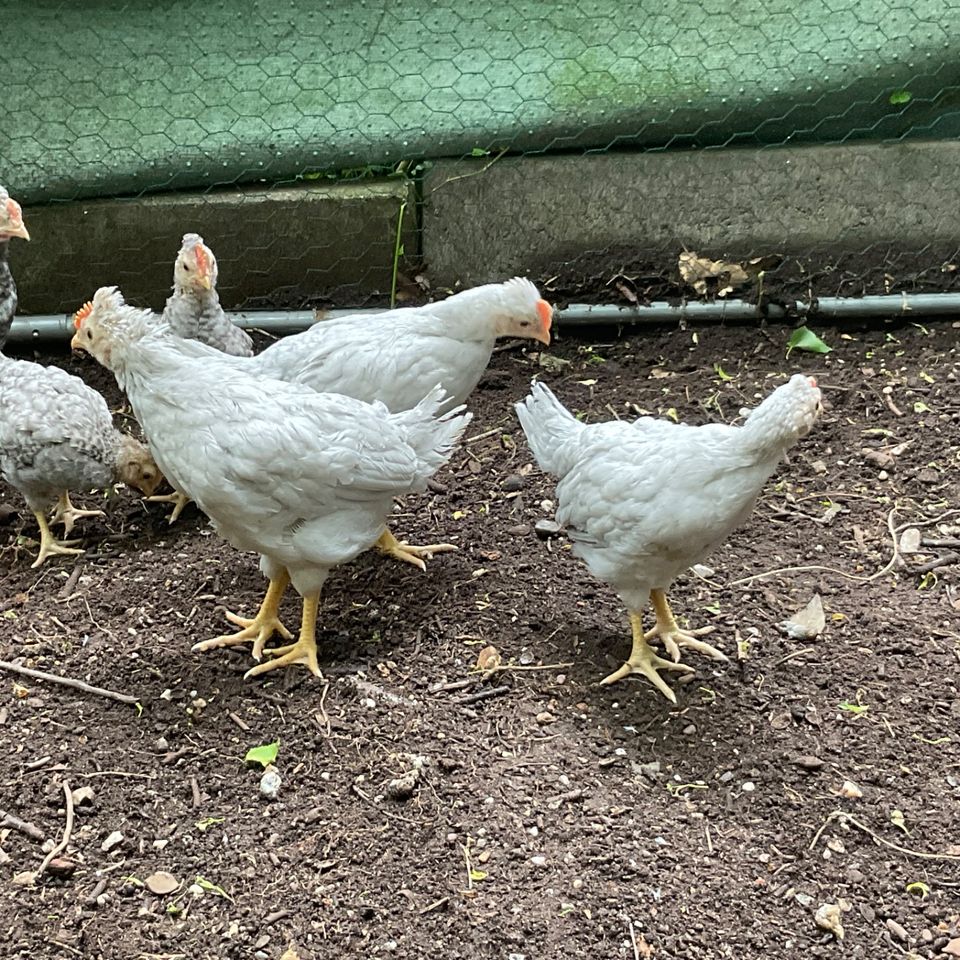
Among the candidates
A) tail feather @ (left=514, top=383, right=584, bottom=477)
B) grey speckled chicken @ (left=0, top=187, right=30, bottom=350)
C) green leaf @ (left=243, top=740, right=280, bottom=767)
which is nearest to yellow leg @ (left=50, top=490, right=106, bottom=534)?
grey speckled chicken @ (left=0, top=187, right=30, bottom=350)

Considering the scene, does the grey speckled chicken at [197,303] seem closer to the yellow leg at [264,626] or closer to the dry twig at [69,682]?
the yellow leg at [264,626]

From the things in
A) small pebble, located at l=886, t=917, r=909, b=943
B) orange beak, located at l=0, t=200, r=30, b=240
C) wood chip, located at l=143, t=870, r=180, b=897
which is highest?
orange beak, located at l=0, t=200, r=30, b=240

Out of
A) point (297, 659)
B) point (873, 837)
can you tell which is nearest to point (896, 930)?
point (873, 837)

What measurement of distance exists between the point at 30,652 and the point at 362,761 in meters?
1.27

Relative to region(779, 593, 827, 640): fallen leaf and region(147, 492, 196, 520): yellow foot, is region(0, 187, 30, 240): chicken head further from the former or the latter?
region(779, 593, 827, 640): fallen leaf

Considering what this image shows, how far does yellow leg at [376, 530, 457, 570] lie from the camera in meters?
3.98

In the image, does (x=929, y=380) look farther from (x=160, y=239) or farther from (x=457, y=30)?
(x=160, y=239)

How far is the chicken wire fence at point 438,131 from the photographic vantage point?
4887 millimetres

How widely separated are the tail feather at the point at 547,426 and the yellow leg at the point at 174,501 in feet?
5.08

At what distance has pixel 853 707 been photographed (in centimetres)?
323

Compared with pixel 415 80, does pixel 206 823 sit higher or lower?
lower

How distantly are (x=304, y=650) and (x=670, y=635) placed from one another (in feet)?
3.85

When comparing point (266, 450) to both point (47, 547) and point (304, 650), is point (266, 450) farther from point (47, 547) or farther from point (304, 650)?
point (47, 547)

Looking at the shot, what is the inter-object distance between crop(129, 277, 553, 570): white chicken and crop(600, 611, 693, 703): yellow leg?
35.8 inches
